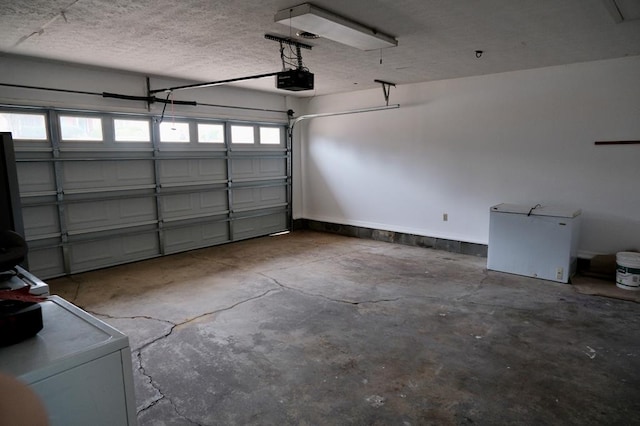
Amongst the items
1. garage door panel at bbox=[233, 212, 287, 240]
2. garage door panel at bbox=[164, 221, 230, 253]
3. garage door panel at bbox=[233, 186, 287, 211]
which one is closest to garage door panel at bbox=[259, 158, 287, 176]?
garage door panel at bbox=[233, 186, 287, 211]

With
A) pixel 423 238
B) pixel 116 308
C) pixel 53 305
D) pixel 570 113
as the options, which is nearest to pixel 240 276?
pixel 116 308

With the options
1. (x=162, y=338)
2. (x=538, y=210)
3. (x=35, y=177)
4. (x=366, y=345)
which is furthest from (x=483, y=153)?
(x=35, y=177)

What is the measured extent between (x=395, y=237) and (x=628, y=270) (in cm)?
335

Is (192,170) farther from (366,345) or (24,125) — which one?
(366,345)

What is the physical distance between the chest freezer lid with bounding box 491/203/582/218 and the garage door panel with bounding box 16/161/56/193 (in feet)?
18.7

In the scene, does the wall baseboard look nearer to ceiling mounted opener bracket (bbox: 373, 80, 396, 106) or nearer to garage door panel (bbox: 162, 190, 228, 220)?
garage door panel (bbox: 162, 190, 228, 220)

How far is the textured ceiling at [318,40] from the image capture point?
3037 millimetres

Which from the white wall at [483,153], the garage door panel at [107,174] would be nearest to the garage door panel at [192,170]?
the garage door panel at [107,174]

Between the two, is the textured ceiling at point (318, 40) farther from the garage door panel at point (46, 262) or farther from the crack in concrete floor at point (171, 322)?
the crack in concrete floor at point (171, 322)

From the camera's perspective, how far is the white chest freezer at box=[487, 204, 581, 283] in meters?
4.64

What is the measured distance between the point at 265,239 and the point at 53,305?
5.87m

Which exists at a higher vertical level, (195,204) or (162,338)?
(195,204)

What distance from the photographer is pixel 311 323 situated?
3.69 meters

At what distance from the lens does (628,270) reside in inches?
173
